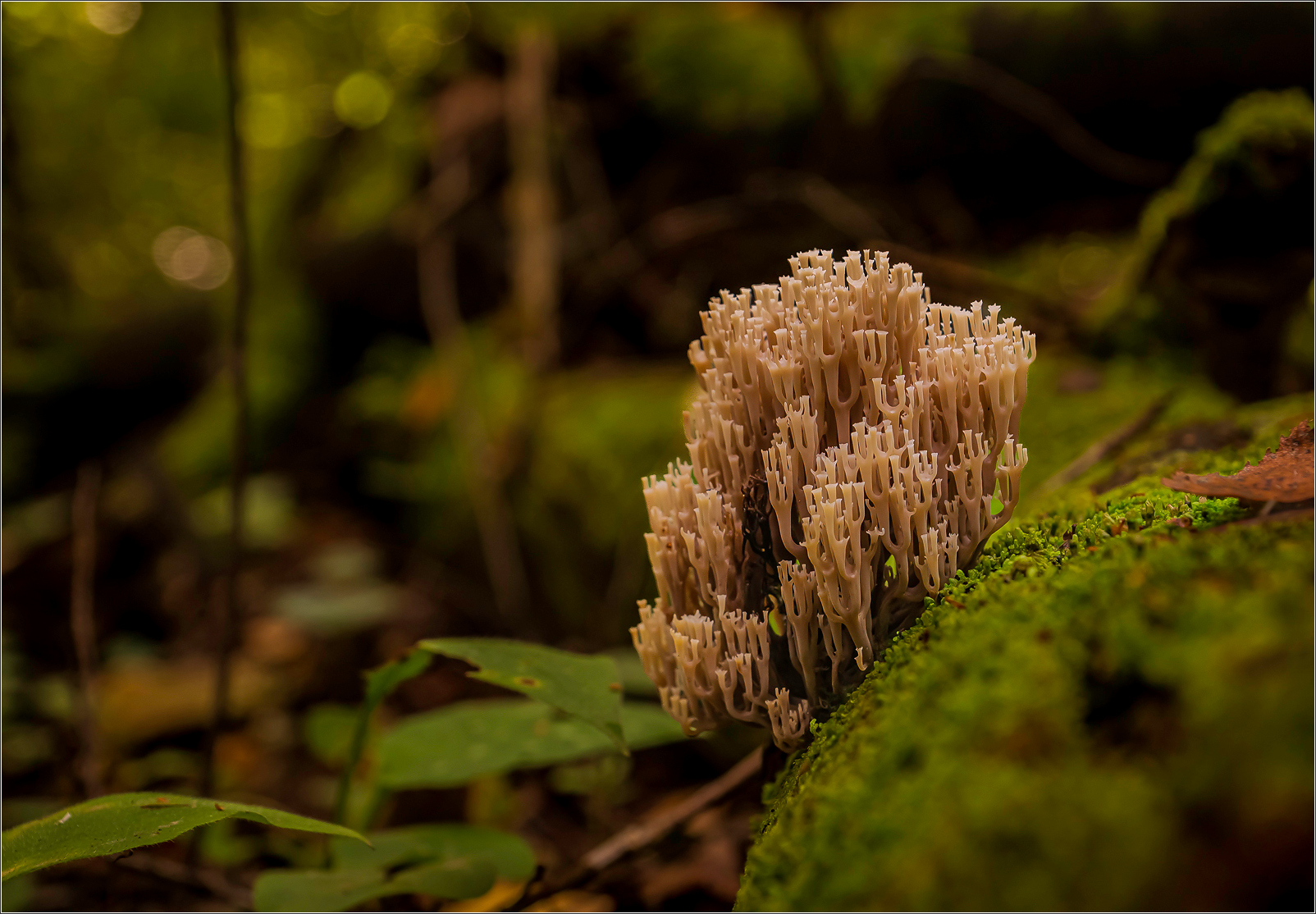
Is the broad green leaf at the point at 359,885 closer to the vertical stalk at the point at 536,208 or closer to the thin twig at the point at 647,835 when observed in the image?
the thin twig at the point at 647,835

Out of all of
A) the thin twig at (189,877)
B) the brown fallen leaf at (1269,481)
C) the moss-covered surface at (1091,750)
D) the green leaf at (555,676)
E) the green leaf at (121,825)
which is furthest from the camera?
the thin twig at (189,877)

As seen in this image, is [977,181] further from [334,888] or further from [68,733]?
[68,733]

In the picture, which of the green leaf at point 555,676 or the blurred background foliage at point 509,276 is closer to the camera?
the green leaf at point 555,676

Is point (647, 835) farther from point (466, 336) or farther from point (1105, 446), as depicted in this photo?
point (466, 336)

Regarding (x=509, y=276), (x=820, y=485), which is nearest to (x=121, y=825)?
(x=820, y=485)

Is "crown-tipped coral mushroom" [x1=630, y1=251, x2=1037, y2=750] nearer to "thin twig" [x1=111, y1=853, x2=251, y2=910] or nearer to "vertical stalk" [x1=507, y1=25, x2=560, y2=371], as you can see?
"thin twig" [x1=111, y1=853, x2=251, y2=910]

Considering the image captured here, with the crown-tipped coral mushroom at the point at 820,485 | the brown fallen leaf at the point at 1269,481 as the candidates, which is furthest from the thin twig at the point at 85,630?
the brown fallen leaf at the point at 1269,481
